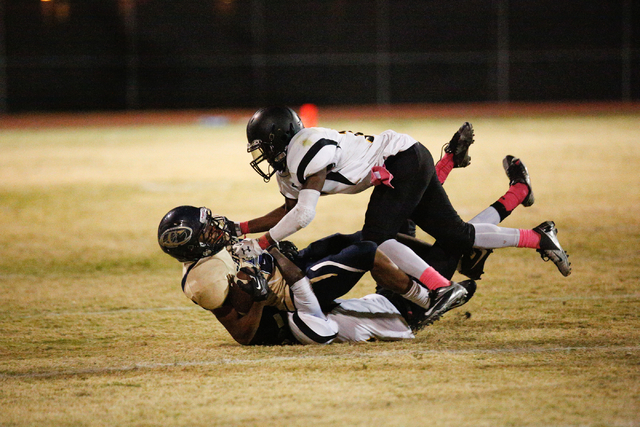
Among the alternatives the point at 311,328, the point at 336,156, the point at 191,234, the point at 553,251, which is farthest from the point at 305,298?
the point at 553,251

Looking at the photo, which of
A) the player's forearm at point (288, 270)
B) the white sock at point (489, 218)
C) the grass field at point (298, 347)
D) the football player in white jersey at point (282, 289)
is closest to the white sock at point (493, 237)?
the white sock at point (489, 218)

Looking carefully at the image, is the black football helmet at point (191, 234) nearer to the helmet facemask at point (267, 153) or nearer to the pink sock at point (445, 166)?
the helmet facemask at point (267, 153)

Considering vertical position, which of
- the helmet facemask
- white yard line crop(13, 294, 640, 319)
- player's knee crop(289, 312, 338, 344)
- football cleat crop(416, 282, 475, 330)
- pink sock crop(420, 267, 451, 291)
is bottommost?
white yard line crop(13, 294, 640, 319)

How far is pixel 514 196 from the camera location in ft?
19.5

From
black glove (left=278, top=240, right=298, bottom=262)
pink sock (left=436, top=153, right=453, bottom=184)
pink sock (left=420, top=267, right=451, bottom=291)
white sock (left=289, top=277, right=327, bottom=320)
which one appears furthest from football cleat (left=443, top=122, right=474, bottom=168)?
white sock (left=289, top=277, right=327, bottom=320)

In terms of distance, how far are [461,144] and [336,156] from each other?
57.2 inches

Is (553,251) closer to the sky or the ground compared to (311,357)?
closer to the sky

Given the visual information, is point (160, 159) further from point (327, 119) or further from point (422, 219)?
point (422, 219)

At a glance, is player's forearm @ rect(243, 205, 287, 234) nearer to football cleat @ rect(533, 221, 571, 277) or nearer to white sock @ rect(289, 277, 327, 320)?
white sock @ rect(289, 277, 327, 320)

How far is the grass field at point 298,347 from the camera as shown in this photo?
3.57m

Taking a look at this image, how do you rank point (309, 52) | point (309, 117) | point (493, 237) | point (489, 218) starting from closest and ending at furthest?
point (493, 237) → point (489, 218) → point (309, 117) → point (309, 52)

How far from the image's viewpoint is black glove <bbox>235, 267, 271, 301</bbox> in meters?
4.33

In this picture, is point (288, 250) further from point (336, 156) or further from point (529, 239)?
point (529, 239)

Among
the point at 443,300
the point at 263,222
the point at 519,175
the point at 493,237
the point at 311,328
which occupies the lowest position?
the point at 311,328
